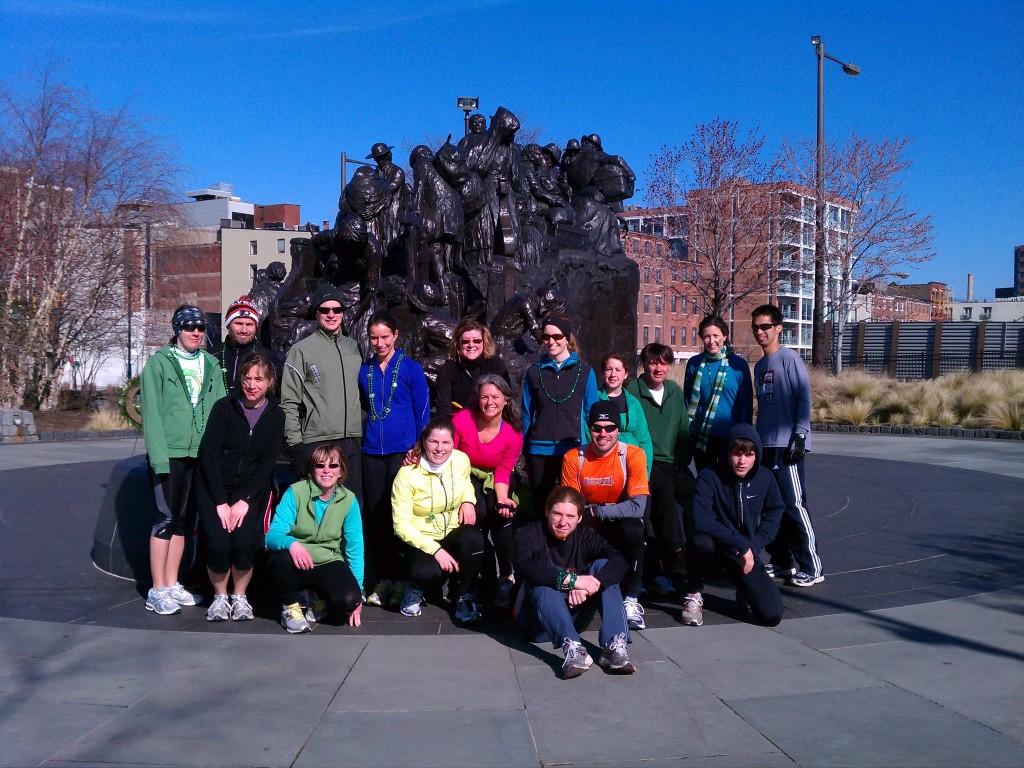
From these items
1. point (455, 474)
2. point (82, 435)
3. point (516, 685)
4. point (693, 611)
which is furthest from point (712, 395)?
point (82, 435)

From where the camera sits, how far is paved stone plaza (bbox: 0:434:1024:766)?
11.6ft

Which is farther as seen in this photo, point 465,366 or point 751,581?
point 465,366

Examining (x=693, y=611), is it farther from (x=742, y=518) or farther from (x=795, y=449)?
(x=795, y=449)

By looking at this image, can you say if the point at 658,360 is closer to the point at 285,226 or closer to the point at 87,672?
the point at 87,672

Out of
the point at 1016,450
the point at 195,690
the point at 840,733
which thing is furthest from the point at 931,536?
the point at 1016,450

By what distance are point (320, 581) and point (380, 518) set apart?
0.62m

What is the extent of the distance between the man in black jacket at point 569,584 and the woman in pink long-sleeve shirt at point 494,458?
71 cm

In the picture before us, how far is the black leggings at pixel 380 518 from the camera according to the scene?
230 inches

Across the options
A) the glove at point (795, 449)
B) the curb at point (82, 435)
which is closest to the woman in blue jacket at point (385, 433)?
the glove at point (795, 449)

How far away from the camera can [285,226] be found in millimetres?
71000

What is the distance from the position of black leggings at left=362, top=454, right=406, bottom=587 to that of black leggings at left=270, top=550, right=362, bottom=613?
489 millimetres

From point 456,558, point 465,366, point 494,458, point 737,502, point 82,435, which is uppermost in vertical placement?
point 465,366

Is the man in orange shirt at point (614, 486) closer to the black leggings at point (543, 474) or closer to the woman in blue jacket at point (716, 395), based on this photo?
the black leggings at point (543, 474)

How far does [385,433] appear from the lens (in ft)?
19.1
